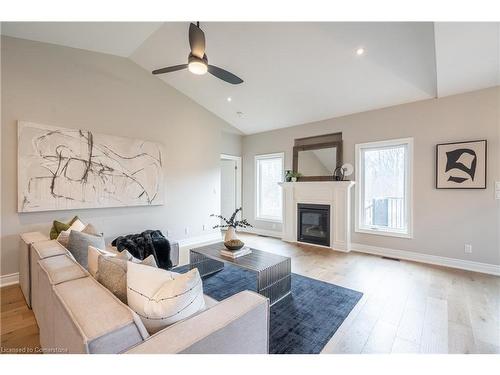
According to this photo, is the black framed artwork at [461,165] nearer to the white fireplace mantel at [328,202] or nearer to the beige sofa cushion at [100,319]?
the white fireplace mantel at [328,202]

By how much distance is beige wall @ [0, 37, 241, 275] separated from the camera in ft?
9.93

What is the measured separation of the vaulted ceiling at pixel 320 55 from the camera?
274 cm

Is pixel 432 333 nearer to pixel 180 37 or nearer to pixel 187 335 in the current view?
pixel 187 335

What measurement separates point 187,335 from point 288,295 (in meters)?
1.96

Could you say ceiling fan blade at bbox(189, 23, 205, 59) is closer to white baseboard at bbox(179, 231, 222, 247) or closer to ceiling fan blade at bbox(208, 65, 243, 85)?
ceiling fan blade at bbox(208, 65, 243, 85)

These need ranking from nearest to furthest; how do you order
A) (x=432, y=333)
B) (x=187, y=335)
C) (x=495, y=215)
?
1. (x=187, y=335)
2. (x=432, y=333)
3. (x=495, y=215)

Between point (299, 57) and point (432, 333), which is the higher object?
point (299, 57)

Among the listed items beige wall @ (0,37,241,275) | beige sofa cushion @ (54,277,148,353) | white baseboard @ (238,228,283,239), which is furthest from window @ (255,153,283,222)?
beige sofa cushion @ (54,277,148,353)

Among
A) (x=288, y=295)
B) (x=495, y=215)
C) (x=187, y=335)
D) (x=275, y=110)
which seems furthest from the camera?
(x=275, y=110)

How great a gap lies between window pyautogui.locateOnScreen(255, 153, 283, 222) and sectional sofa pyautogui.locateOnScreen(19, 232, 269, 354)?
15.5 feet

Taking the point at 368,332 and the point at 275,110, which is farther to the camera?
the point at 275,110

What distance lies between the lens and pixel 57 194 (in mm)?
3334
